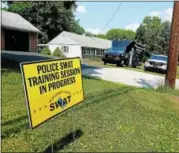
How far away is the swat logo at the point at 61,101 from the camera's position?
5564mm

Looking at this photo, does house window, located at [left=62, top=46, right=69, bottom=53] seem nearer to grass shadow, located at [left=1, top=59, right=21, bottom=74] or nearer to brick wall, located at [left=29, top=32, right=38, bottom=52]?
brick wall, located at [left=29, top=32, right=38, bottom=52]

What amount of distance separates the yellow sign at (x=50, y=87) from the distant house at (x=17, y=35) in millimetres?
28292

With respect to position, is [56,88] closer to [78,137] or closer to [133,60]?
[78,137]

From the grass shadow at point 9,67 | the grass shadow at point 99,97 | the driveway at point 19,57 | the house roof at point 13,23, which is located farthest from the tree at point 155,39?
the grass shadow at point 99,97

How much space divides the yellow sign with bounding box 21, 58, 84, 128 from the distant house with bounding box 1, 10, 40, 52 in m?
28.3

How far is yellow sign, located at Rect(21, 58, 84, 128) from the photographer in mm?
4898

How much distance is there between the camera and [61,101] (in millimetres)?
5840

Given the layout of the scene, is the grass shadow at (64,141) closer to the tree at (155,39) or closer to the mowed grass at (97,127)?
the mowed grass at (97,127)

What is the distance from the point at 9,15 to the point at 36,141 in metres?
33.0

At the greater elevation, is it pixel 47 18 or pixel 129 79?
pixel 47 18

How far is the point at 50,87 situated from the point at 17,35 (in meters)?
32.1

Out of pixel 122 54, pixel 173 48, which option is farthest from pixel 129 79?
pixel 122 54

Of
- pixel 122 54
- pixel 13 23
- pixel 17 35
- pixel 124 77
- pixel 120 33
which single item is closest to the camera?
pixel 124 77

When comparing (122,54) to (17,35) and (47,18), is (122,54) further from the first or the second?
(47,18)
